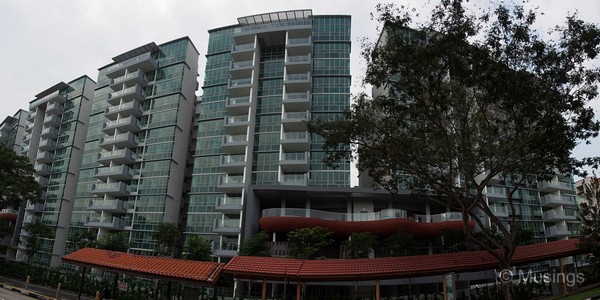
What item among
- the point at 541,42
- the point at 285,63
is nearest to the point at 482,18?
the point at 541,42

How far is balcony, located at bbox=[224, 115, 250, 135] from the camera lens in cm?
5356

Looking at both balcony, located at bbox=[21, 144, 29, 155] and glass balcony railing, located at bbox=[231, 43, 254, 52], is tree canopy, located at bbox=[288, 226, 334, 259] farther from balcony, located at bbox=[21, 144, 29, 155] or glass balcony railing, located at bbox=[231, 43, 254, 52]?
balcony, located at bbox=[21, 144, 29, 155]

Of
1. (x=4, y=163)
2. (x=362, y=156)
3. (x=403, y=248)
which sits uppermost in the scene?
(x=4, y=163)

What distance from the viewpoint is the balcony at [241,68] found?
56.4m

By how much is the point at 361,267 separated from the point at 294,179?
28.5 meters

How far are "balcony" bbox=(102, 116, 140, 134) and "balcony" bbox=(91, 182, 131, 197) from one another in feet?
30.2

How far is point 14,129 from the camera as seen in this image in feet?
327

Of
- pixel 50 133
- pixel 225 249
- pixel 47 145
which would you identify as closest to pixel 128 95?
pixel 50 133

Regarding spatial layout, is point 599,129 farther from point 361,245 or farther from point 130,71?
point 130,71

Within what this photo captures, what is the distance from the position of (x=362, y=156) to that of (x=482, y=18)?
10.9m

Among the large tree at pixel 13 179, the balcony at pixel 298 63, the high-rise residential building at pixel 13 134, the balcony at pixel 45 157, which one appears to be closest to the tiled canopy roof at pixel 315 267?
the large tree at pixel 13 179

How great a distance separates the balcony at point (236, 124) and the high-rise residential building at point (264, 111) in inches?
5.9

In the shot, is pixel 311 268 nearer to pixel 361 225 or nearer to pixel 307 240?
pixel 307 240

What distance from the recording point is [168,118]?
60.4m
